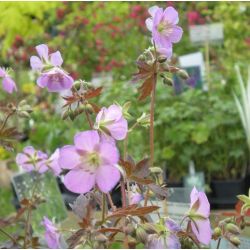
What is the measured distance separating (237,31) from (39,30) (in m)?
1.15

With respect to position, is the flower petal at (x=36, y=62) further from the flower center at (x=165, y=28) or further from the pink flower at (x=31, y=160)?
the pink flower at (x=31, y=160)

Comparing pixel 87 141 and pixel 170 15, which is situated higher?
pixel 170 15

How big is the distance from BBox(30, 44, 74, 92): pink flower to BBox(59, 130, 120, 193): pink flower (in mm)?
139

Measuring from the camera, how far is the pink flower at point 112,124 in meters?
0.47

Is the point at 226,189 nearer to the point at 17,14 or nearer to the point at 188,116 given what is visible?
the point at 188,116

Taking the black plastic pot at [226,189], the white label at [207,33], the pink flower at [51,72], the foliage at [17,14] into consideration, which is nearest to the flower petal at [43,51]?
the pink flower at [51,72]

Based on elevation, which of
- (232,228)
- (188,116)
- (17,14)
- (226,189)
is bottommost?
(226,189)

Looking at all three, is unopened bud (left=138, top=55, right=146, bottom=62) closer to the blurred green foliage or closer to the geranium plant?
the geranium plant

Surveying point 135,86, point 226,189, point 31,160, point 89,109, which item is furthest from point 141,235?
point 135,86

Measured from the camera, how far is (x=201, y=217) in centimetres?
48

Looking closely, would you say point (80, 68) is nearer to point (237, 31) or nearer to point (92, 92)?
point (237, 31)

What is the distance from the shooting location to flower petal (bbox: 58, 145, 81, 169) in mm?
422

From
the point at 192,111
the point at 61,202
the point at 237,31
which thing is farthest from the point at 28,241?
the point at 237,31

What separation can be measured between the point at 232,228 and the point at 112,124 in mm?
142
